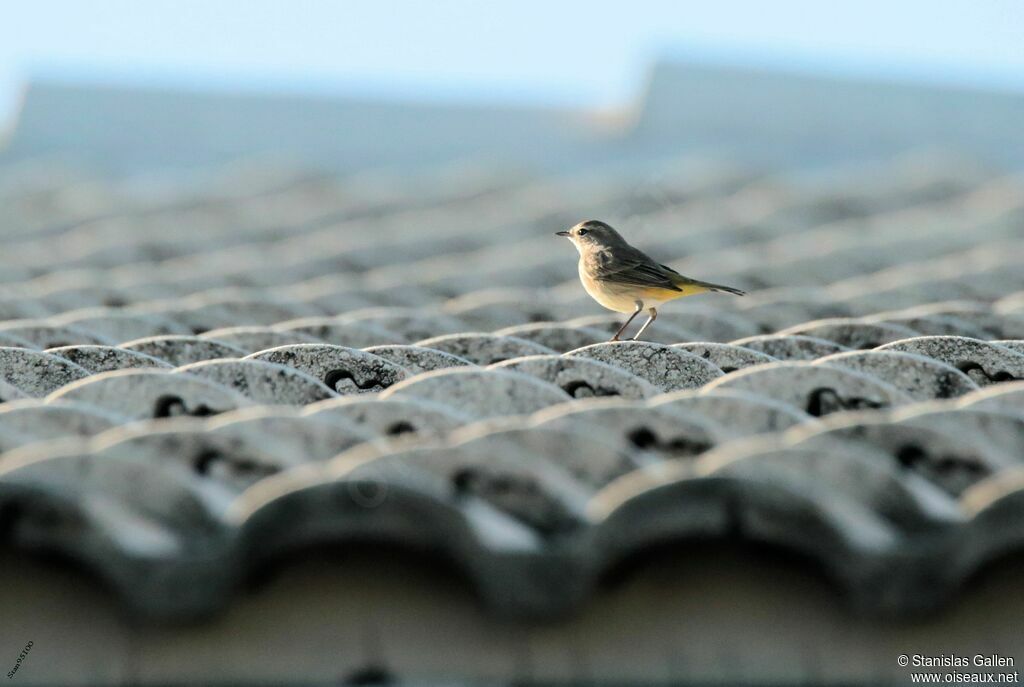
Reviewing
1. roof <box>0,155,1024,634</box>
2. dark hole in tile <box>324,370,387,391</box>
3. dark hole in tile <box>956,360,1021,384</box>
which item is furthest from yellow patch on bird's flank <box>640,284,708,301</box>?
dark hole in tile <box>324,370,387,391</box>

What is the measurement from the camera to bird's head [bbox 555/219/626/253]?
19.1ft

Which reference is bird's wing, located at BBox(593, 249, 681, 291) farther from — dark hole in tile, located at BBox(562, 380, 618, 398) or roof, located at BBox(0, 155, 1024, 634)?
dark hole in tile, located at BBox(562, 380, 618, 398)

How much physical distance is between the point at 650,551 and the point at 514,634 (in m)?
0.30

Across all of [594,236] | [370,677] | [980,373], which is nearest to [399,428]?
[370,677]

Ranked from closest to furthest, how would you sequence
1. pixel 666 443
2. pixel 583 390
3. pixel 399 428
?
1. pixel 666 443
2. pixel 399 428
3. pixel 583 390

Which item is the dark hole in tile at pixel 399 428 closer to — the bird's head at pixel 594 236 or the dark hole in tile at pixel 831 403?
the dark hole in tile at pixel 831 403

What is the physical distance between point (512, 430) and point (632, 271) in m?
2.55

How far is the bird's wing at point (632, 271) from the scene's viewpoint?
17.6 feet

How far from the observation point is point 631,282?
17.6 feet

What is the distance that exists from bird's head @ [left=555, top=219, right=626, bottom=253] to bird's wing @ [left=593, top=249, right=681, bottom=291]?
0.56 ft

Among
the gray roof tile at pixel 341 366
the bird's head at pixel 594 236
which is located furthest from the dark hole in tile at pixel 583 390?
the bird's head at pixel 594 236

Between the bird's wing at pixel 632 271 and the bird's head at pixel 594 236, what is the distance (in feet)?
0.56

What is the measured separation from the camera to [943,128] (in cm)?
1266

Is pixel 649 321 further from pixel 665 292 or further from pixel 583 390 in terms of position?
pixel 583 390
